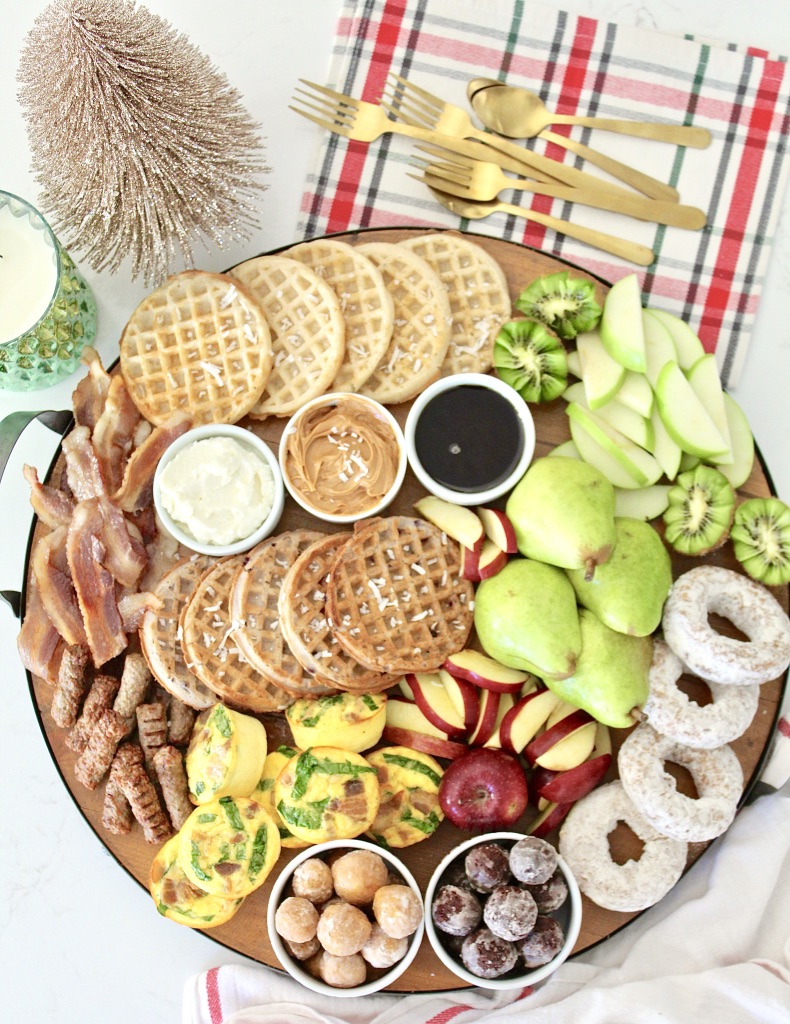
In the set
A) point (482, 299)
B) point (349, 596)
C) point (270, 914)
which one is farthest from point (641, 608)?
point (270, 914)

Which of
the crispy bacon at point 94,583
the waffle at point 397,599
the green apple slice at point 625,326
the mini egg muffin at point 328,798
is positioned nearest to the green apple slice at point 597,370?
the green apple slice at point 625,326

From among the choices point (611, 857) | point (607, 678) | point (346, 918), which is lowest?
point (346, 918)

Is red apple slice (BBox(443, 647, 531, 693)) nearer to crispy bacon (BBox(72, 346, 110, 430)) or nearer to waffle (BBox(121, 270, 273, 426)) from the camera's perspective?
waffle (BBox(121, 270, 273, 426))

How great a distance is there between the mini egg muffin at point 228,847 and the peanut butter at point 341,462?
804mm

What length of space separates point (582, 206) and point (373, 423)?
0.96 m

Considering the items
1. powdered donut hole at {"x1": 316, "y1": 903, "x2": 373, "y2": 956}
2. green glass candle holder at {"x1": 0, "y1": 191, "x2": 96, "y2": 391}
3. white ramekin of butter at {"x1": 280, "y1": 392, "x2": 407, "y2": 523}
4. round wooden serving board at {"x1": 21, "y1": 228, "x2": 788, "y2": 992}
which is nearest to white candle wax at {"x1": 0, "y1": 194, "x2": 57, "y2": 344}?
green glass candle holder at {"x1": 0, "y1": 191, "x2": 96, "y2": 391}

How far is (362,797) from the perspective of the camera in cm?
232

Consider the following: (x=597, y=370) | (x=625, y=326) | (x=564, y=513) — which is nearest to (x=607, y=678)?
(x=564, y=513)

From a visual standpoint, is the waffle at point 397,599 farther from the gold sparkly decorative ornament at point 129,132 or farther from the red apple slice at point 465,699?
the gold sparkly decorative ornament at point 129,132

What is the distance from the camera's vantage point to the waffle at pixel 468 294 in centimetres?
261

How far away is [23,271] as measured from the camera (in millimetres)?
2615

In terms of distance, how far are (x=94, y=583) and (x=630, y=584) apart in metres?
1.43

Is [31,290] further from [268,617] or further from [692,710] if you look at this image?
[692,710]

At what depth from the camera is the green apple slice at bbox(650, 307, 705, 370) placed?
8.46 feet
